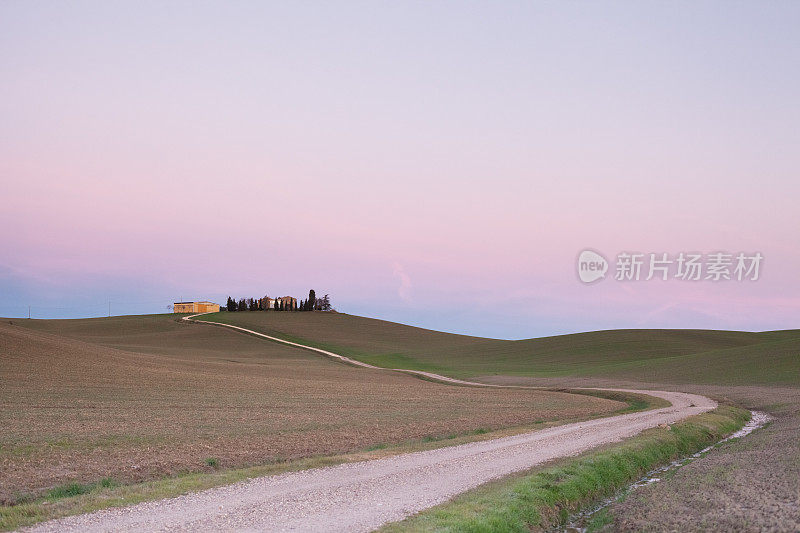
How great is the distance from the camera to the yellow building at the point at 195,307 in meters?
183

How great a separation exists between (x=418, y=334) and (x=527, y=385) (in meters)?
70.6

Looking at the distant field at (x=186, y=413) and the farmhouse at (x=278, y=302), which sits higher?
the farmhouse at (x=278, y=302)

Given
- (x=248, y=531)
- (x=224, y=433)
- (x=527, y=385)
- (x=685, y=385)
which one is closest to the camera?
(x=248, y=531)

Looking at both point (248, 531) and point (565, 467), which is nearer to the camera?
point (248, 531)

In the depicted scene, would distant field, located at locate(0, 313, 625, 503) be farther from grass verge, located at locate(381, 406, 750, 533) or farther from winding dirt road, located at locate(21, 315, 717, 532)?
grass verge, located at locate(381, 406, 750, 533)

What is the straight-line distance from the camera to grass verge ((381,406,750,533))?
13.7 metres

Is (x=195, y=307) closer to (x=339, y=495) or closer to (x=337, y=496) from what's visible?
(x=339, y=495)

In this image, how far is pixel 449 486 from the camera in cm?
1719

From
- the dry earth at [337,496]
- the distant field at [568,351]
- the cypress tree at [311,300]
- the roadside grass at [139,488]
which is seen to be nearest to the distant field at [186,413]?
the roadside grass at [139,488]

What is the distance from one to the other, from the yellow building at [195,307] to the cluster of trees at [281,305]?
13074mm

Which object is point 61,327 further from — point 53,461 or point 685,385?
point 53,461

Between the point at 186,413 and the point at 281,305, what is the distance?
469ft

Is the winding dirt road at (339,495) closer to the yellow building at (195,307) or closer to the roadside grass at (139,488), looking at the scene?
the roadside grass at (139,488)

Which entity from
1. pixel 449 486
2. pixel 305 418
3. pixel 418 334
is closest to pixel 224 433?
pixel 305 418
